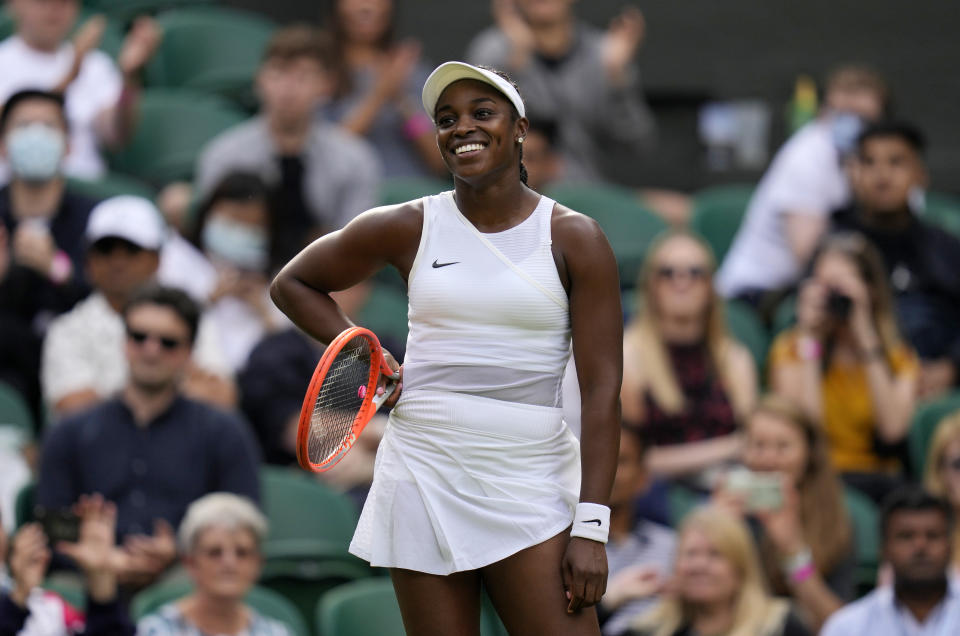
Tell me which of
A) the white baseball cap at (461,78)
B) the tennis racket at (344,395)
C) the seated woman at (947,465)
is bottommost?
the seated woman at (947,465)

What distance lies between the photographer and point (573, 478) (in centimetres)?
296

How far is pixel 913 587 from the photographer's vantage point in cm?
516

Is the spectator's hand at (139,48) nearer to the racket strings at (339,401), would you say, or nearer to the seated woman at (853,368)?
the seated woman at (853,368)

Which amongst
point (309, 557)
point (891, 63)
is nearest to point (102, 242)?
point (309, 557)

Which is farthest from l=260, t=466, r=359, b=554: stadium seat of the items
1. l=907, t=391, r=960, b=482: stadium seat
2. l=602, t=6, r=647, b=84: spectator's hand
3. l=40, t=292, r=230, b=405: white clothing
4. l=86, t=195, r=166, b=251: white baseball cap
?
l=602, t=6, r=647, b=84: spectator's hand

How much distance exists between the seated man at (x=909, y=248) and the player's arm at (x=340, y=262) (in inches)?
180

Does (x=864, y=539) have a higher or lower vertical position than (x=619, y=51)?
lower

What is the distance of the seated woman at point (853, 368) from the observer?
21.1 feet

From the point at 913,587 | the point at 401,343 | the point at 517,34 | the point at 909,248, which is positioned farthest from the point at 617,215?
the point at 913,587

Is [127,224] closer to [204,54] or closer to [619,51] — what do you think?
[619,51]

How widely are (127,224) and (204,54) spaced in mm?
3441

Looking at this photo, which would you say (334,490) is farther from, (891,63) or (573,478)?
(891,63)

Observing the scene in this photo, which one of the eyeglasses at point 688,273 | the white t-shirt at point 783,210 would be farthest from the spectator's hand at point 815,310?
the white t-shirt at point 783,210

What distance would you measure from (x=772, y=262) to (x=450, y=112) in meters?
4.98
